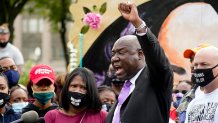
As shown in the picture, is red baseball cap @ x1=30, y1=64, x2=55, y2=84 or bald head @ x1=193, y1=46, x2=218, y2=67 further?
red baseball cap @ x1=30, y1=64, x2=55, y2=84

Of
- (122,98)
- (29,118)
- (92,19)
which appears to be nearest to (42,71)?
(122,98)

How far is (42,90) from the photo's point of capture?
8.62 m

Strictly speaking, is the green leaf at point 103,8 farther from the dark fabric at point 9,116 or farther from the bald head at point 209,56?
the bald head at point 209,56

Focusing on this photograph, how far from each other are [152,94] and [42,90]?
7.79 ft

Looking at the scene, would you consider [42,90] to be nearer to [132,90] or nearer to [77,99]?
[77,99]

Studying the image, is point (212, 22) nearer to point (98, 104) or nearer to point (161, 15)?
point (161, 15)

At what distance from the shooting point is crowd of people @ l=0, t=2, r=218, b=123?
6371 millimetres

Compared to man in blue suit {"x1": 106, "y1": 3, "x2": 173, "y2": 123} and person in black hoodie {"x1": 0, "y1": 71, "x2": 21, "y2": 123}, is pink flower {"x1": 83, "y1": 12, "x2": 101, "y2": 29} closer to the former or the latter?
person in black hoodie {"x1": 0, "y1": 71, "x2": 21, "y2": 123}

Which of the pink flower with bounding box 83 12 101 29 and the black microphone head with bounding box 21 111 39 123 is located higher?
the pink flower with bounding box 83 12 101 29

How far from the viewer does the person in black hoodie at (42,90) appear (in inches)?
336

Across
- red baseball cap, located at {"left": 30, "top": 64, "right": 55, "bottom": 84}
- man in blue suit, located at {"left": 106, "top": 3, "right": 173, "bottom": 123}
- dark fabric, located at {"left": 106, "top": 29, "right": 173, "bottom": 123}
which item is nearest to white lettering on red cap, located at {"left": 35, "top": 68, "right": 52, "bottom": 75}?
red baseball cap, located at {"left": 30, "top": 64, "right": 55, "bottom": 84}

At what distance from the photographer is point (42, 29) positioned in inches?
2138

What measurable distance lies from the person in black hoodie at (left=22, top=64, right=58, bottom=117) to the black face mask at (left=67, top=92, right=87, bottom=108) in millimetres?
1062

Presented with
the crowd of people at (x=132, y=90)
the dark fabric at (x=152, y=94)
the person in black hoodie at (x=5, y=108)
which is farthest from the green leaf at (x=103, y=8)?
the dark fabric at (x=152, y=94)
